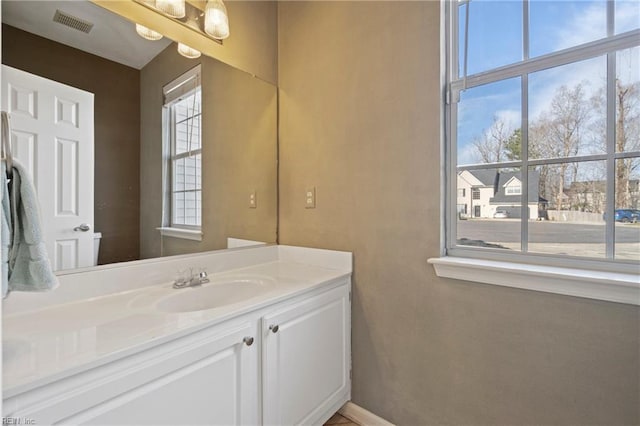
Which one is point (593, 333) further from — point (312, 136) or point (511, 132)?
point (312, 136)

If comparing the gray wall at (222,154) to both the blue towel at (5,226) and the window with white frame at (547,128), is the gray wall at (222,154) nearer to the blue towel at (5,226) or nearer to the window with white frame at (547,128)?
the blue towel at (5,226)

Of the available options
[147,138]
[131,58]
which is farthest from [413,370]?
[131,58]

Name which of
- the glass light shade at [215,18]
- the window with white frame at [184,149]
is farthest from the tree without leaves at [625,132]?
the window with white frame at [184,149]

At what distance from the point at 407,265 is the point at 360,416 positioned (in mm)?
807

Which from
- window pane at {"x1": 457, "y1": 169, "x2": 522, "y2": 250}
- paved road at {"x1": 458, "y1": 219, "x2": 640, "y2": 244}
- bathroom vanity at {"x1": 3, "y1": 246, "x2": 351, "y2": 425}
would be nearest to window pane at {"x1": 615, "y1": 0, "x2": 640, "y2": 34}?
window pane at {"x1": 457, "y1": 169, "x2": 522, "y2": 250}

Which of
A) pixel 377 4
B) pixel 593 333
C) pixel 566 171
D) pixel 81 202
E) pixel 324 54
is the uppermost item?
pixel 377 4

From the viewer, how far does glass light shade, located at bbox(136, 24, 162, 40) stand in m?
1.35

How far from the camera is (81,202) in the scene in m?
1.21

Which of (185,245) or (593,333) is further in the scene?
(185,245)

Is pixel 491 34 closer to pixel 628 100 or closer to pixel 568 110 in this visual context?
pixel 568 110

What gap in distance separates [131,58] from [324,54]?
926 mm

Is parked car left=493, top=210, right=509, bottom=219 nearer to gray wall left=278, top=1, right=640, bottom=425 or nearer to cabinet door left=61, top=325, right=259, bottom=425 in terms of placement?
gray wall left=278, top=1, right=640, bottom=425

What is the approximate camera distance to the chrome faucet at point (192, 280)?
1352mm

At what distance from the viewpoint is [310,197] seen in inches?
70.6
